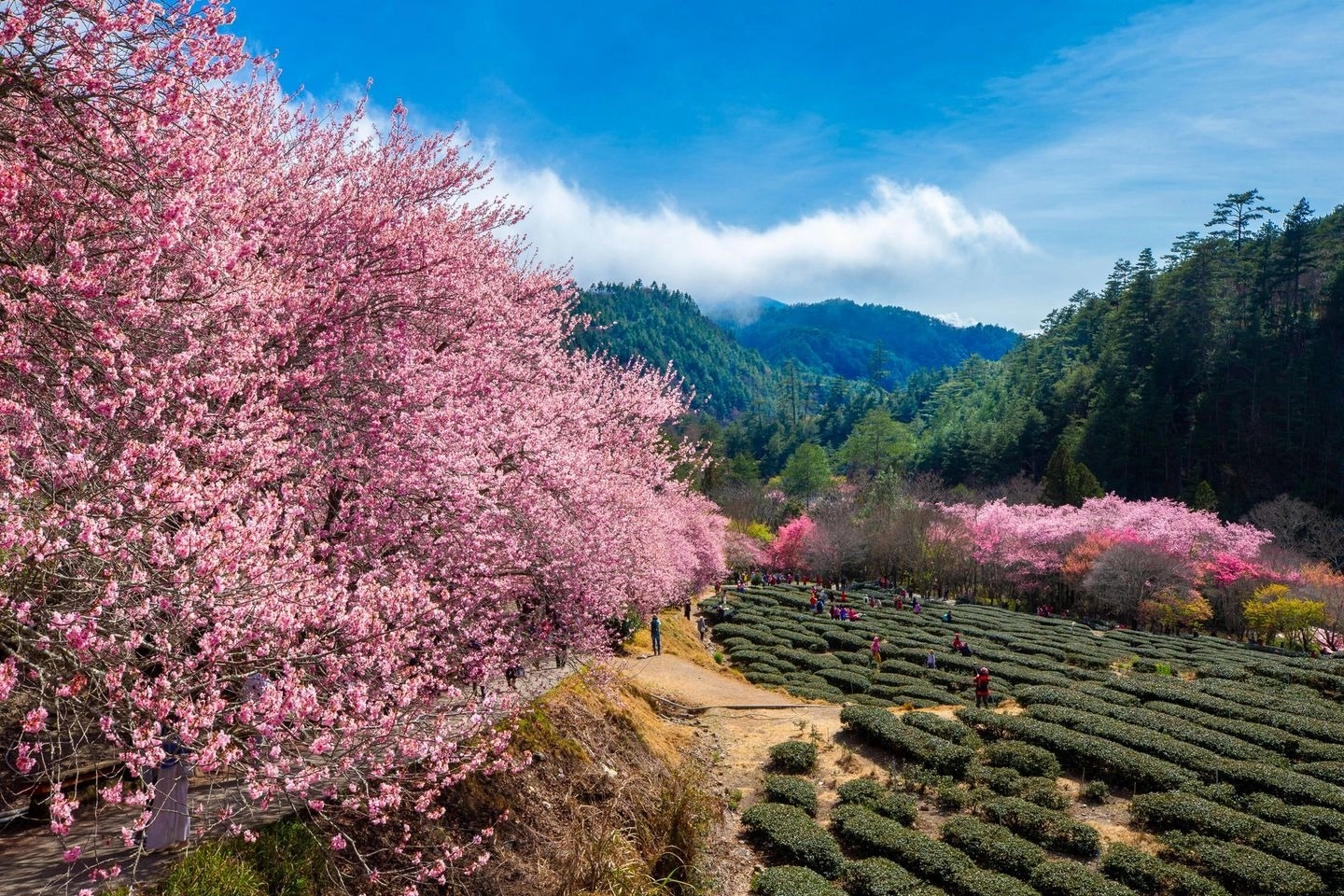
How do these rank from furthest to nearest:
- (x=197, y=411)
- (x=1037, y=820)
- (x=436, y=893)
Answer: (x=1037, y=820), (x=436, y=893), (x=197, y=411)

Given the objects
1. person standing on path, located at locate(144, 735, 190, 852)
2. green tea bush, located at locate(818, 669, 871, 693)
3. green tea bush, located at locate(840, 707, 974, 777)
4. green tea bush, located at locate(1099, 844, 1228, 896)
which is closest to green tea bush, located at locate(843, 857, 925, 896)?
green tea bush, located at locate(1099, 844, 1228, 896)

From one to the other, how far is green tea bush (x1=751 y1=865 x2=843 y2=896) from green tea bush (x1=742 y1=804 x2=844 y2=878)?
34 centimetres

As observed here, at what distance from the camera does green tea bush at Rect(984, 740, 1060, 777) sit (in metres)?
15.7

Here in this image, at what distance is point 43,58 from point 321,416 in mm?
3523

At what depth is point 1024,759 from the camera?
52.4 feet

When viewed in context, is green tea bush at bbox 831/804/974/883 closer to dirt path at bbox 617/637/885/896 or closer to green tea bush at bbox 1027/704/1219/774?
dirt path at bbox 617/637/885/896

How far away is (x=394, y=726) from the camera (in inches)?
228

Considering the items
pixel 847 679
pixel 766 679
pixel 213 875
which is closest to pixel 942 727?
pixel 847 679

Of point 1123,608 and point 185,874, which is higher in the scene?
point 185,874

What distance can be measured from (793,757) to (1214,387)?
81177 mm

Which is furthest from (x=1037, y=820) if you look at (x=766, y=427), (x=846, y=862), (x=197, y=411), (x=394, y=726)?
(x=766, y=427)

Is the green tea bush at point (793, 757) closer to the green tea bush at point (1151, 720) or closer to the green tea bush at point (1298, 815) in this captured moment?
the green tea bush at point (1151, 720)

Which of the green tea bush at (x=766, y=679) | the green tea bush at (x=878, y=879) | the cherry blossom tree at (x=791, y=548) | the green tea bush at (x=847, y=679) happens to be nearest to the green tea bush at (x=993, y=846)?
the green tea bush at (x=878, y=879)

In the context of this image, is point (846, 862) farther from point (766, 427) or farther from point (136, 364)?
point (766, 427)
